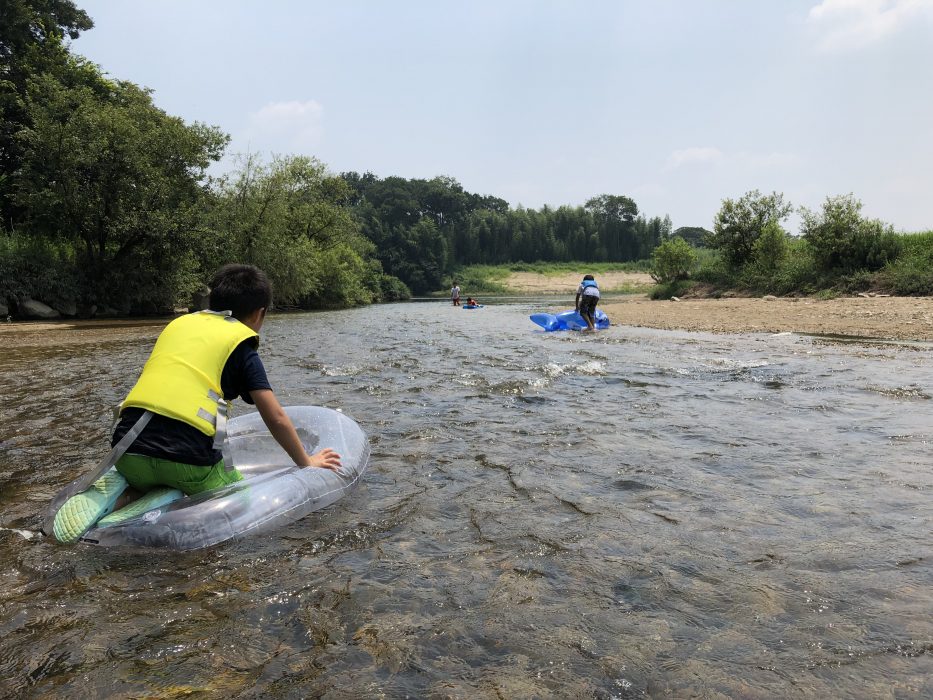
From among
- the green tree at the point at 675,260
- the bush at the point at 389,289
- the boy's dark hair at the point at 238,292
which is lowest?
the bush at the point at 389,289

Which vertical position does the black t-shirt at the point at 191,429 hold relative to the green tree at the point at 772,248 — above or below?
below

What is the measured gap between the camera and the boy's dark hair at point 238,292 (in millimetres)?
3660

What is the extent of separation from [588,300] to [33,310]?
21249 millimetres

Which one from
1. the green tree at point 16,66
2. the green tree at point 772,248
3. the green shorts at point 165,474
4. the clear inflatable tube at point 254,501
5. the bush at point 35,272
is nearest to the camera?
the clear inflatable tube at point 254,501

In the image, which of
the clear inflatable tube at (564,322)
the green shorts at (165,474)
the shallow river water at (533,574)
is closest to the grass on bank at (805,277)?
the clear inflatable tube at (564,322)

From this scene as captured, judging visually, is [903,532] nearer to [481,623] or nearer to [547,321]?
[481,623]

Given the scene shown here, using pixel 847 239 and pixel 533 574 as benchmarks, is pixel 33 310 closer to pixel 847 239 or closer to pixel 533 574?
pixel 533 574

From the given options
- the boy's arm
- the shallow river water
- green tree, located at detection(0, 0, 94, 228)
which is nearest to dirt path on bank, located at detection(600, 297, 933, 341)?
the shallow river water

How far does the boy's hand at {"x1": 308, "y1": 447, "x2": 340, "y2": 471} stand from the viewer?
3893 mm

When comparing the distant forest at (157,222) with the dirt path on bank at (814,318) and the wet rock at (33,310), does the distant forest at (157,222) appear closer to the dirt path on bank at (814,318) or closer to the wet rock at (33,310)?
the wet rock at (33,310)

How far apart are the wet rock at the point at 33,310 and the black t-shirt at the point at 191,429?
2458 centimetres

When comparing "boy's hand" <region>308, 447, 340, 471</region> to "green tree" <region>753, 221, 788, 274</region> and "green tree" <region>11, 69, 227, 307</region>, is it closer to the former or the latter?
"green tree" <region>11, 69, 227, 307</region>

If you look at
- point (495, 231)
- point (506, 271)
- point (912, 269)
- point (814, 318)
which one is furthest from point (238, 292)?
point (495, 231)

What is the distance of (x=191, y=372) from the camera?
3326mm
